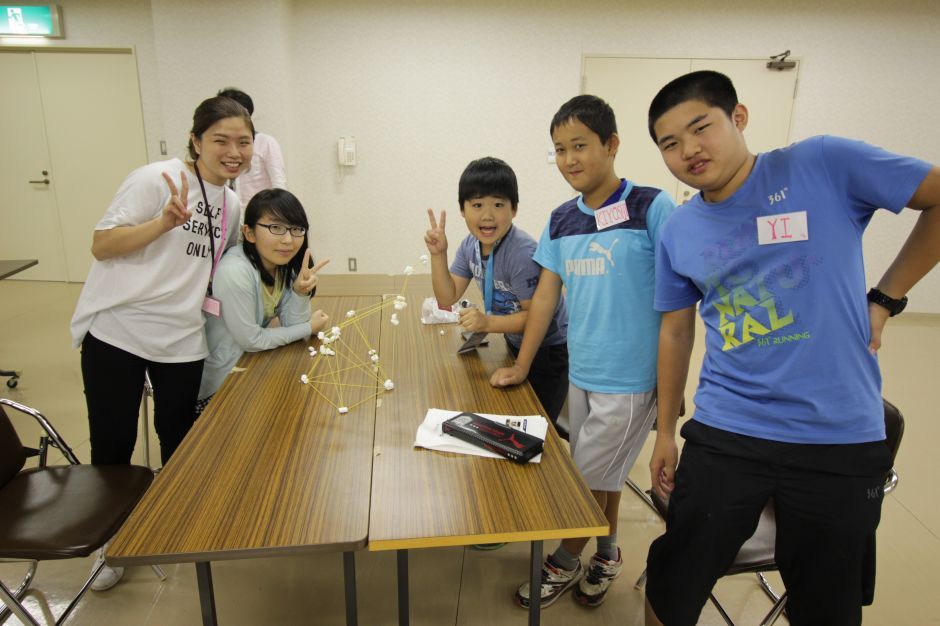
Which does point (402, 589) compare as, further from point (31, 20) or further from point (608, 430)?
point (31, 20)

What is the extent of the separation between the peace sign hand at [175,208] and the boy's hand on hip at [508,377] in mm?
1087

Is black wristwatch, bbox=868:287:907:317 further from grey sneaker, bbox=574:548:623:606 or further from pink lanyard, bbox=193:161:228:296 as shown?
pink lanyard, bbox=193:161:228:296

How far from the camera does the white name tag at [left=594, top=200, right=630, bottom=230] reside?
1637mm

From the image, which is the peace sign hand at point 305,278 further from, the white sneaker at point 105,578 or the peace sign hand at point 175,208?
the white sneaker at point 105,578

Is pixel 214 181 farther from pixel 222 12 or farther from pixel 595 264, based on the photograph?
pixel 222 12

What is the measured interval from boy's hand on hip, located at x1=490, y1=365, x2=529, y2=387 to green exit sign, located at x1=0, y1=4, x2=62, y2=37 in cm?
585

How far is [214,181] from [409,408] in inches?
40.3

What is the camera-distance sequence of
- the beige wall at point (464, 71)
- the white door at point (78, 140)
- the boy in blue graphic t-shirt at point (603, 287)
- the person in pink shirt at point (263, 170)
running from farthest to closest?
the white door at point (78, 140)
the beige wall at point (464, 71)
the person in pink shirt at point (263, 170)
the boy in blue graphic t-shirt at point (603, 287)

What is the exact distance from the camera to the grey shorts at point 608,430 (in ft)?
5.64

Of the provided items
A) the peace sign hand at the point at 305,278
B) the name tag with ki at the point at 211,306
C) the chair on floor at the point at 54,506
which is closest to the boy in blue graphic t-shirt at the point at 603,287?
the peace sign hand at the point at 305,278

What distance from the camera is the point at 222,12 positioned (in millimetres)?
4859

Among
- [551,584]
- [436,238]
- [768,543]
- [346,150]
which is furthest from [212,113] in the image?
[346,150]

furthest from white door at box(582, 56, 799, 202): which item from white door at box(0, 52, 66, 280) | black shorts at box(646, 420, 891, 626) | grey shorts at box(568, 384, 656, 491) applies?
white door at box(0, 52, 66, 280)

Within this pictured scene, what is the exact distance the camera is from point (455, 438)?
1.51 metres
